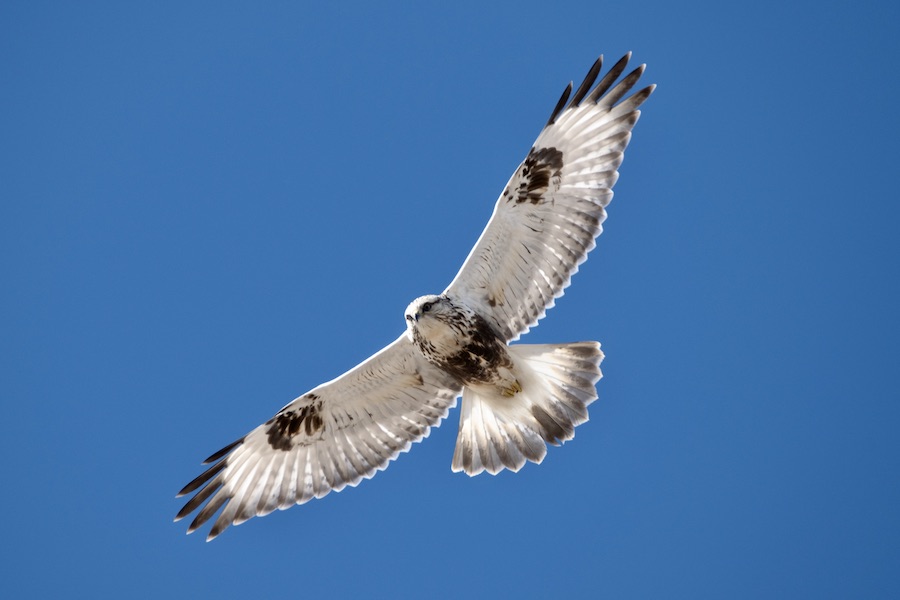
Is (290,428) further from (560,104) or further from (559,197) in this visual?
(560,104)

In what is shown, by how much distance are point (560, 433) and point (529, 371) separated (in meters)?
0.60

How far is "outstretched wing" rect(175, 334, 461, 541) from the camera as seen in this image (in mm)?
Result: 9117

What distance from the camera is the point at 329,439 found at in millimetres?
9320

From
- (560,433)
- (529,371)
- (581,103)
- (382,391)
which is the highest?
(581,103)

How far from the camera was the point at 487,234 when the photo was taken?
29.2 feet

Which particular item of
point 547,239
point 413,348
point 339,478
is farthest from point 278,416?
point 547,239

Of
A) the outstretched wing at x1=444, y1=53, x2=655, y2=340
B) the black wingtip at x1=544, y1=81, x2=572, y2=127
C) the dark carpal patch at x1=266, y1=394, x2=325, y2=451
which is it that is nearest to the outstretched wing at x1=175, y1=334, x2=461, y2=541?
the dark carpal patch at x1=266, y1=394, x2=325, y2=451

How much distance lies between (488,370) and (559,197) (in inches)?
62.5

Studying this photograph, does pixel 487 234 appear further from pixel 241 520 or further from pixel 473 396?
pixel 241 520

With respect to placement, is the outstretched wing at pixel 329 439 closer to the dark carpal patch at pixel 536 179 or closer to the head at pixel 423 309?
the head at pixel 423 309

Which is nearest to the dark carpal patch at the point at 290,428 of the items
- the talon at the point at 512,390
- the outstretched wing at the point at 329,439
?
the outstretched wing at the point at 329,439

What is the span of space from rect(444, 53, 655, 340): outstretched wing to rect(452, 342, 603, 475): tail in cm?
52

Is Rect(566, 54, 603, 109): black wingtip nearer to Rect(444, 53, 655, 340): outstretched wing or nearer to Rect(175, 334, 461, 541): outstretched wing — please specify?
Rect(444, 53, 655, 340): outstretched wing

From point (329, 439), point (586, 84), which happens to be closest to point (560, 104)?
point (586, 84)
